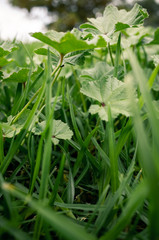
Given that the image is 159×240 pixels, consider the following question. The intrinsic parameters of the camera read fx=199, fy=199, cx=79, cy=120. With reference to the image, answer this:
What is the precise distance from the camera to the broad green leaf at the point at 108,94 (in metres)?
0.48

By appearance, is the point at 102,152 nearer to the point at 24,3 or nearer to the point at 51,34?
the point at 51,34

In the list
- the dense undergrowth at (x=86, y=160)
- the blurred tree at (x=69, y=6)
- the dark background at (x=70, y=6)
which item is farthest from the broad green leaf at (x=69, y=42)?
the blurred tree at (x=69, y=6)

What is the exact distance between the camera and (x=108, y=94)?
20.6 inches

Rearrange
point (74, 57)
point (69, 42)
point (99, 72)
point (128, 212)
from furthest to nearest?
point (99, 72) → point (74, 57) → point (69, 42) → point (128, 212)

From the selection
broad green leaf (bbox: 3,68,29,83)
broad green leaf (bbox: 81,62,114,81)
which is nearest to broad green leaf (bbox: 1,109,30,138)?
broad green leaf (bbox: 3,68,29,83)

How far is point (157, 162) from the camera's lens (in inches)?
11.0

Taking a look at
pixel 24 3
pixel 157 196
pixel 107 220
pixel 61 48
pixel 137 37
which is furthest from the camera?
pixel 24 3

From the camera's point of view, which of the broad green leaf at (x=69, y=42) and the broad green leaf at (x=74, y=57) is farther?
the broad green leaf at (x=74, y=57)

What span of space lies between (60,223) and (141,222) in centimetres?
25

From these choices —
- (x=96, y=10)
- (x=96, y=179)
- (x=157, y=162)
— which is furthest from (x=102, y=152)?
(x=96, y=10)

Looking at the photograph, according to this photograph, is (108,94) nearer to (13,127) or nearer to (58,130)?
(58,130)

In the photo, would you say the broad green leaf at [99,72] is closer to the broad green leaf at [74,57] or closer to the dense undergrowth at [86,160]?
the dense undergrowth at [86,160]

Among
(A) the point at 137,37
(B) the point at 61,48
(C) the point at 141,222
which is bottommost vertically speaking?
(C) the point at 141,222

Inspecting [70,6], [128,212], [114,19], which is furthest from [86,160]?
[70,6]
